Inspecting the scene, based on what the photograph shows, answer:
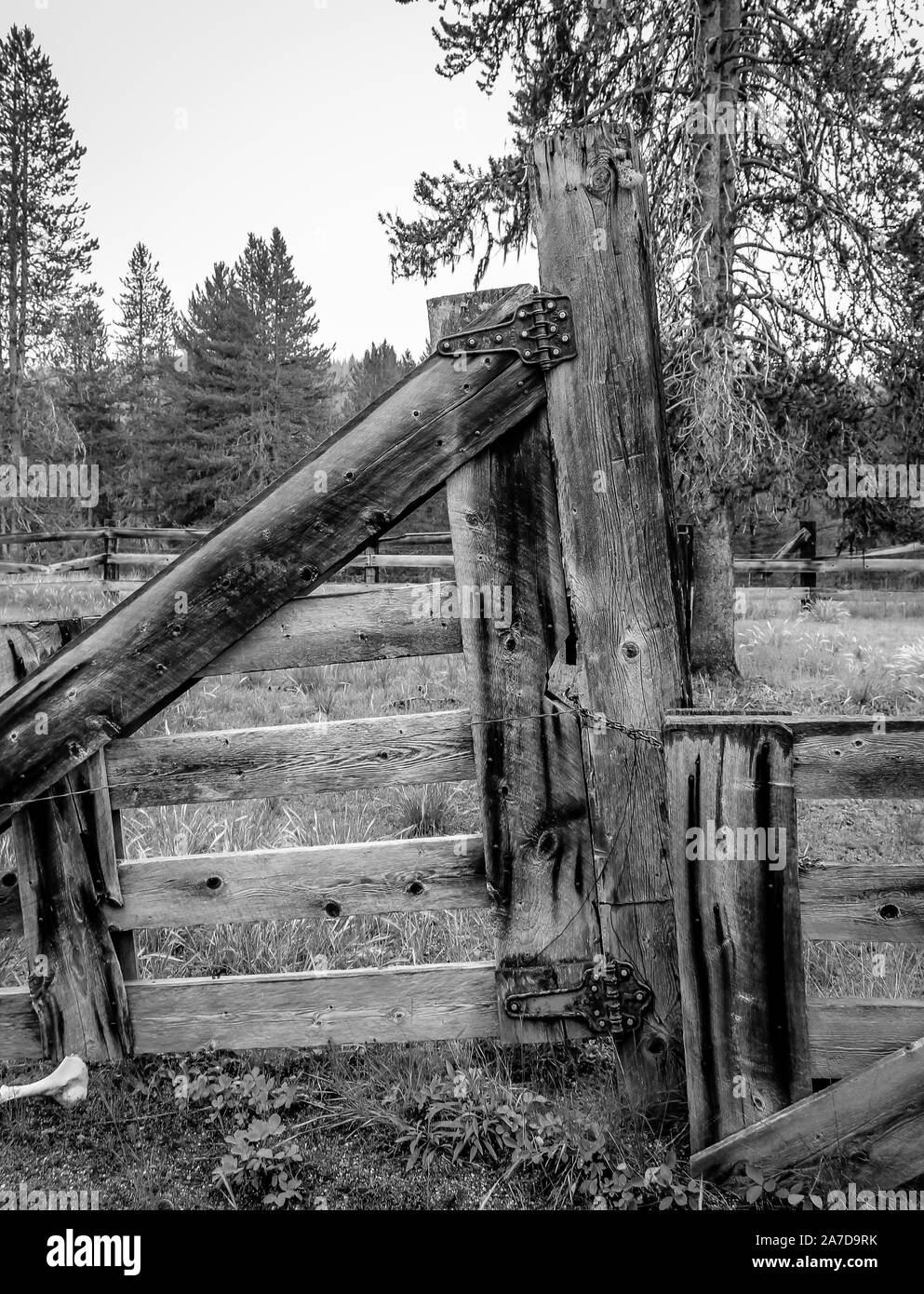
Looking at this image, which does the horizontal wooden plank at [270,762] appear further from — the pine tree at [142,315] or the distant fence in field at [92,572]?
the pine tree at [142,315]

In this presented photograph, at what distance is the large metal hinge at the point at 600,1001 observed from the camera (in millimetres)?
2246

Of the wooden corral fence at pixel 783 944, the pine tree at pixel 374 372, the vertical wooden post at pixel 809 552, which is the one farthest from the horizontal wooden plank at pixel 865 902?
the pine tree at pixel 374 372

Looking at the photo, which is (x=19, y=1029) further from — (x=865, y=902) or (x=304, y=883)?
(x=865, y=902)

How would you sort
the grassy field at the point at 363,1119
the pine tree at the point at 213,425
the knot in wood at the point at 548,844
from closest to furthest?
the grassy field at the point at 363,1119
the knot in wood at the point at 548,844
the pine tree at the point at 213,425

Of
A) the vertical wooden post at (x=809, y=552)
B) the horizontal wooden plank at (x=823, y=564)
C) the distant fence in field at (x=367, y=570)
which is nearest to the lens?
the distant fence in field at (x=367, y=570)

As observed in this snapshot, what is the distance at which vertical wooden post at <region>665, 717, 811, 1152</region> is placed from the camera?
1.94m

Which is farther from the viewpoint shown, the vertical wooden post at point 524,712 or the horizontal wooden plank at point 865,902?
the vertical wooden post at point 524,712

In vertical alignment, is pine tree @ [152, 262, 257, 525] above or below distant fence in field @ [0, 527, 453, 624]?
above

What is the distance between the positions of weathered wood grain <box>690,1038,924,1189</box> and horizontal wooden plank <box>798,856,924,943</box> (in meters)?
0.28

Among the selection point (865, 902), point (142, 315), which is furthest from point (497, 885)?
point (142, 315)

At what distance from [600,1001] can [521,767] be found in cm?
71

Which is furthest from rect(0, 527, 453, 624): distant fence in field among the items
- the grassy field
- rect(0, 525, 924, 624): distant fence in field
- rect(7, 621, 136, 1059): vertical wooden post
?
rect(7, 621, 136, 1059): vertical wooden post

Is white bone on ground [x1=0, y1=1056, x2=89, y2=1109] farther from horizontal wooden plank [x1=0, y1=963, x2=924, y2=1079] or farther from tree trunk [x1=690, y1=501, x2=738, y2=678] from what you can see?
tree trunk [x1=690, y1=501, x2=738, y2=678]

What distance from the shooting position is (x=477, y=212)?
8.82 meters
